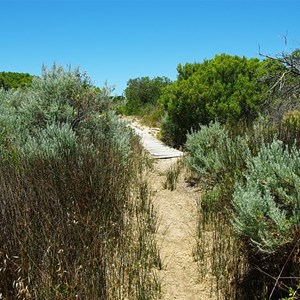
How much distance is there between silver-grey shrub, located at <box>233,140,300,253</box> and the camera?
3.32 metres

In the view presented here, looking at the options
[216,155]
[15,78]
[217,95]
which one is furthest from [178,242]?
[15,78]

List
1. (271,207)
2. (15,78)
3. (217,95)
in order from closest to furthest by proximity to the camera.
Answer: (271,207), (217,95), (15,78)

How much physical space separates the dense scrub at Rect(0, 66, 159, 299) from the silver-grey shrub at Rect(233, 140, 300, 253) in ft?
3.34

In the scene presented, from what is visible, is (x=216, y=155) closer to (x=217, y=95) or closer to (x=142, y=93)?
(x=217, y=95)

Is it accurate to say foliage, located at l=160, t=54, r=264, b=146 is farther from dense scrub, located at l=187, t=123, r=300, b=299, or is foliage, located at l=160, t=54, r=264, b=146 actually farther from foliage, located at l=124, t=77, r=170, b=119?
foliage, located at l=124, t=77, r=170, b=119

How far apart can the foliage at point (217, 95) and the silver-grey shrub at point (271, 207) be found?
7.38 m

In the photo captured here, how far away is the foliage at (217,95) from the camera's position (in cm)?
1172

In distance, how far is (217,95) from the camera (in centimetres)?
1207

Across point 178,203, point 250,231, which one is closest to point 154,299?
point 250,231

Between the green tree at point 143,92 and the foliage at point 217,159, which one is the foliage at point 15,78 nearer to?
the green tree at point 143,92

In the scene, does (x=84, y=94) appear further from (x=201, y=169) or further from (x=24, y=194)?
(x=24, y=194)

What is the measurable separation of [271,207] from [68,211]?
6.91ft

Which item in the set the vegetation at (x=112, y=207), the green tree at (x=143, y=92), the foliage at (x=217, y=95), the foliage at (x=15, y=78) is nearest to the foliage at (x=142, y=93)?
the green tree at (x=143, y=92)

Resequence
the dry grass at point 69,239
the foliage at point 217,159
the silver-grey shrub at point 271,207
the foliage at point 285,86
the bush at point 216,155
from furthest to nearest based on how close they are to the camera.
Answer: the foliage at point 285,86
the bush at point 216,155
the foliage at point 217,159
the silver-grey shrub at point 271,207
the dry grass at point 69,239
